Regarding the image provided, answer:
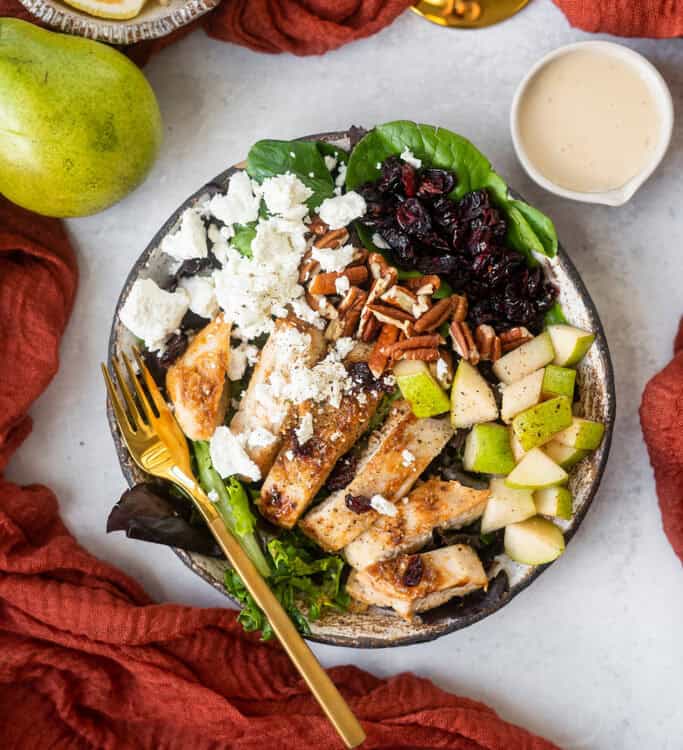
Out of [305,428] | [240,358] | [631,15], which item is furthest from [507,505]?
[631,15]

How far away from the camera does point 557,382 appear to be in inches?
93.2

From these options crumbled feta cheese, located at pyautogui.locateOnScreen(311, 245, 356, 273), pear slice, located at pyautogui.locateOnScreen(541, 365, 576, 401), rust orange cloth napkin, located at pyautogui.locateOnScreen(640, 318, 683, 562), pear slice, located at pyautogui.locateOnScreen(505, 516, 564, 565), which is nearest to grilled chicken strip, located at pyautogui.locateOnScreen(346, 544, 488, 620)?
pear slice, located at pyautogui.locateOnScreen(505, 516, 564, 565)

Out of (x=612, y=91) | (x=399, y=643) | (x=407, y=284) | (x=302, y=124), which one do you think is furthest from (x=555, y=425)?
(x=302, y=124)

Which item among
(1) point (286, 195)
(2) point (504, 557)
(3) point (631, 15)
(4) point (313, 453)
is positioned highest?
(3) point (631, 15)

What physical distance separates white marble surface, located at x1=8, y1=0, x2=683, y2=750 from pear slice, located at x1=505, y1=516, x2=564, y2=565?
0.31 metres

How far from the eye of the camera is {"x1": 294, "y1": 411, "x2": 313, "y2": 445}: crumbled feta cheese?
235 centimetres

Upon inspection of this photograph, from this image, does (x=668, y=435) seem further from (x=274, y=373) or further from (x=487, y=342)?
(x=274, y=373)

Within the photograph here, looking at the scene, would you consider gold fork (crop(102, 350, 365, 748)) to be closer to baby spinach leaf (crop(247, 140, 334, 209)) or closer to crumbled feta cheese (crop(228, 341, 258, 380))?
crumbled feta cheese (crop(228, 341, 258, 380))

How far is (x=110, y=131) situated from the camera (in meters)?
2.34

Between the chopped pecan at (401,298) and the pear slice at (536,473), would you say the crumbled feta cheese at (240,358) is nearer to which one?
the chopped pecan at (401,298)

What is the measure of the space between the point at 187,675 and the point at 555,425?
122 centimetres

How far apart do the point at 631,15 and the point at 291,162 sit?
993mm

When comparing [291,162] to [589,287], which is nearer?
[291,162]

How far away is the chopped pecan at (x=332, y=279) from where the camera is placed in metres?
2.37
